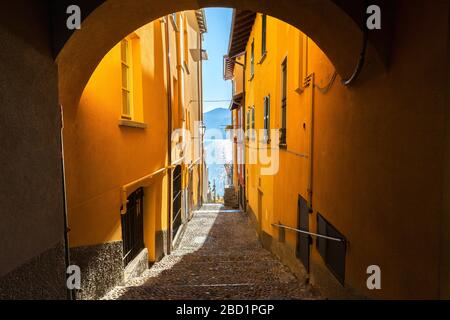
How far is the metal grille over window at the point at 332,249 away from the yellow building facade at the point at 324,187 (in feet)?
0.04

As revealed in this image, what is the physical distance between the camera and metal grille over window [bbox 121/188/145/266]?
6114mm

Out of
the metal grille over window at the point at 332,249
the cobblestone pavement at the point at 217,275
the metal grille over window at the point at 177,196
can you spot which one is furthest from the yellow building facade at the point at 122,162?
the metal grille over window at the point at 332,249

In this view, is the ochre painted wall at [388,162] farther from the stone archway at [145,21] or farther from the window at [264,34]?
the window at [264,34]

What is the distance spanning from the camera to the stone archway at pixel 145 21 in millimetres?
2756

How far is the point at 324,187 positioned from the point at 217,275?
3124 millimetres

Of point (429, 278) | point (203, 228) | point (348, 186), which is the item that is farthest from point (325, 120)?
point (203, 228)

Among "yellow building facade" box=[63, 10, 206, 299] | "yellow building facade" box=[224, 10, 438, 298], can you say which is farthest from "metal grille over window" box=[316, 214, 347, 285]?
"yellow building facade" box=[63, 10, 206, 299]

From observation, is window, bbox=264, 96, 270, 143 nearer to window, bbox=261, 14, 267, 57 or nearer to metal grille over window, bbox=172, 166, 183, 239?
window, bbox=261, 14, 267, 57

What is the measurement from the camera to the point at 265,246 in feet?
33.5

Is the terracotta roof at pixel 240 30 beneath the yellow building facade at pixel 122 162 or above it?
above

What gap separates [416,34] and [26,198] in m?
3.03

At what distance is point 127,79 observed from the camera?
6012mm

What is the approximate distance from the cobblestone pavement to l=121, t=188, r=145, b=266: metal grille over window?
555mm

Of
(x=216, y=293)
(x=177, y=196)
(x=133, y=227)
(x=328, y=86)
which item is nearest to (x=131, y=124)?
(x=133, y=227)
